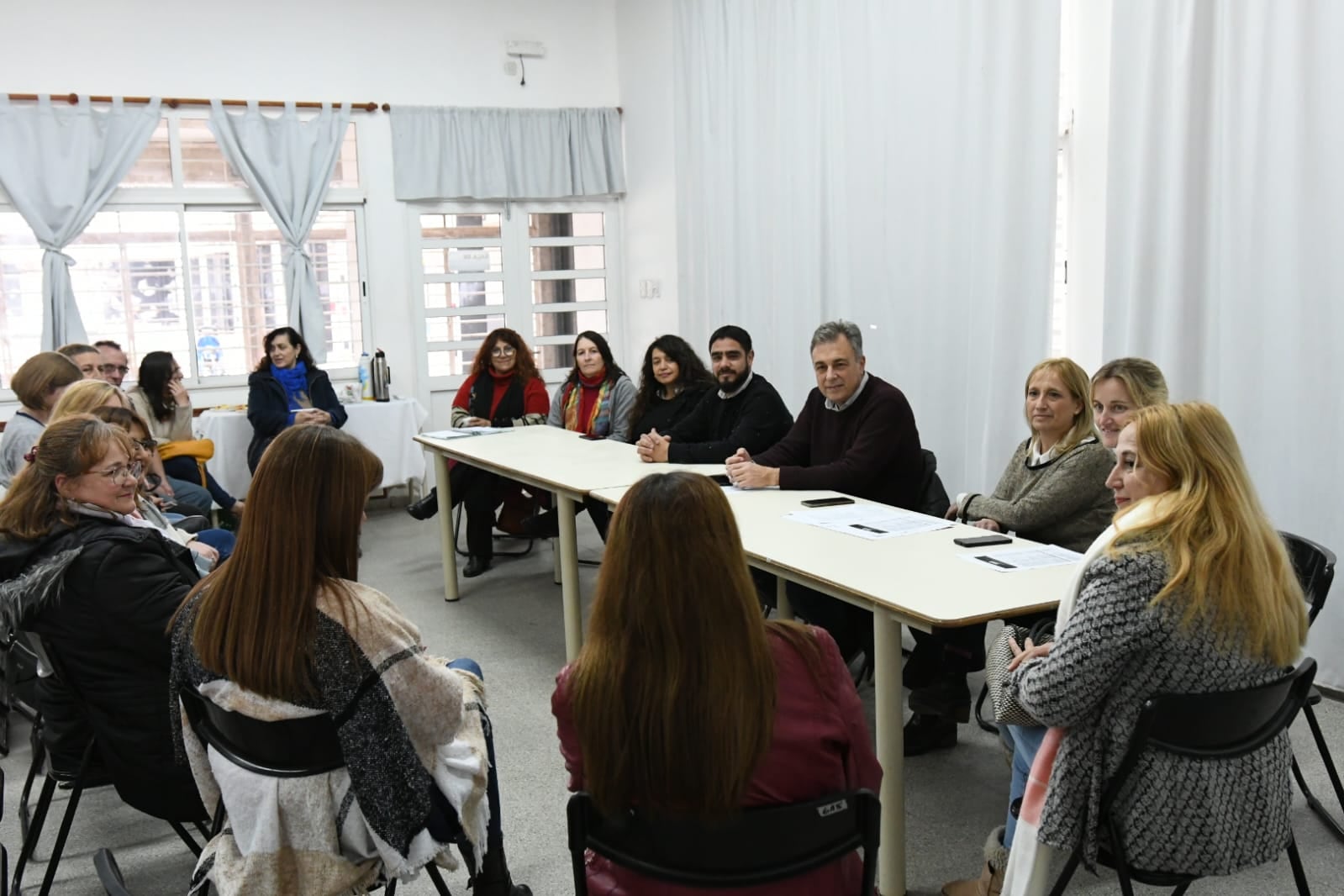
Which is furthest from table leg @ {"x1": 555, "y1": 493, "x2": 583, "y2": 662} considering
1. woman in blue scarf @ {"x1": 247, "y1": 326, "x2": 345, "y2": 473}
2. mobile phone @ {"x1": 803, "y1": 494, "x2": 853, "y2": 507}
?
woman in blue scarf @ {"x1": 247, "y1": 326, "x2": 345, "y2": 473}

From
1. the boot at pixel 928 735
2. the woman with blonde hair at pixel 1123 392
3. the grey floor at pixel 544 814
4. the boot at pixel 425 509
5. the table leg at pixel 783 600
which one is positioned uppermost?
the woman with blonde hair at pixel 1123 392

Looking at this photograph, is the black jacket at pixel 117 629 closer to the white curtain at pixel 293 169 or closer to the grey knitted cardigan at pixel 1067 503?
the grey knitted cardigan at pixel 1067 503

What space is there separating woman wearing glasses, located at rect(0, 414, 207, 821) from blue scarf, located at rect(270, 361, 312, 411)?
3.75 metres

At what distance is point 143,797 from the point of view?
2.21 m

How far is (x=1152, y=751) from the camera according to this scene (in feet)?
5.79

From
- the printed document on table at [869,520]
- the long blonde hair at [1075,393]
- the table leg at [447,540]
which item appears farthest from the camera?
the table leg at [447,540]

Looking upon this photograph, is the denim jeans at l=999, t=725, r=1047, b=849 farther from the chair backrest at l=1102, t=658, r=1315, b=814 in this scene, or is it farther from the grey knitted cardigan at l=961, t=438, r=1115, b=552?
the grey knitted cardigan at l=961, t=438, r=1115, b=552

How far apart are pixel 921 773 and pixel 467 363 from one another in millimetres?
5095

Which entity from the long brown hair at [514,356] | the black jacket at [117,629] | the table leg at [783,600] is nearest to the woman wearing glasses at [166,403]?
Result: the long brown hair at [514,356]

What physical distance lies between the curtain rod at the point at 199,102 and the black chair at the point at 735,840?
6.10 meters

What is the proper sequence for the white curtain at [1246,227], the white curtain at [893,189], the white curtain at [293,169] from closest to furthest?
1. the white curtain at [1246,227]
2. the white curtain at [893,189]
3. the white curtain at [293,169]

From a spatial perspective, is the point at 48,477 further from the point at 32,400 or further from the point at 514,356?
the point at 514,356

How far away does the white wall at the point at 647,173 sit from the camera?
7.02 meters

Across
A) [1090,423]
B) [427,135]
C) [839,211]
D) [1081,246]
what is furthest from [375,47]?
[1090,423]
